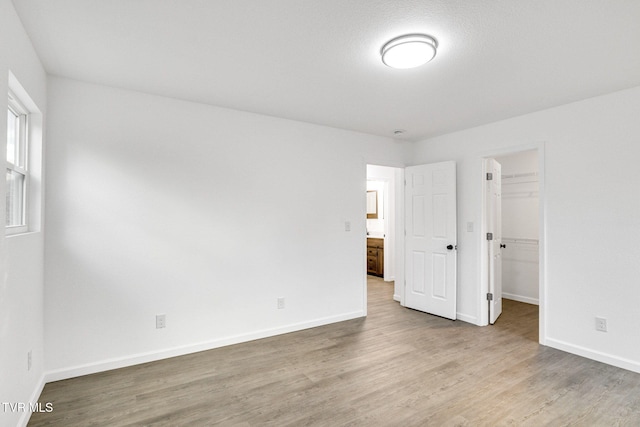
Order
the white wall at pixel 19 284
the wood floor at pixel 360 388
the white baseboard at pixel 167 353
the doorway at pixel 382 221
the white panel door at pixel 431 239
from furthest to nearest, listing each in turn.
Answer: the doorway at pixel 382 221
the white panel door at pixel 431 239
the white baseboard at pixel 167 353
the wood floor at pixel 360 388
the white wall at pixel 19 284

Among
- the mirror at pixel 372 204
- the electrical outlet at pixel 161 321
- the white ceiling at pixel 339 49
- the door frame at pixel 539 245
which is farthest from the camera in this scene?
the mirror at pixel 372 204

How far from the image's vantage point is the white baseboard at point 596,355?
9.12 ft

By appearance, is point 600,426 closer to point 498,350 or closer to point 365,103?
point 498,350

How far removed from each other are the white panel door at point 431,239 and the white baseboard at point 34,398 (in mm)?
4035

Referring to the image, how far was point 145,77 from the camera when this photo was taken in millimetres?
2629

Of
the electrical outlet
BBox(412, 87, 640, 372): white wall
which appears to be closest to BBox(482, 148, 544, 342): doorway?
BBox(412, 87, 640, 372): white wall

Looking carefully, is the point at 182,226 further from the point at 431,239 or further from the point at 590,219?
the point at 590,219

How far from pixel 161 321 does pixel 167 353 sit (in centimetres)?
31

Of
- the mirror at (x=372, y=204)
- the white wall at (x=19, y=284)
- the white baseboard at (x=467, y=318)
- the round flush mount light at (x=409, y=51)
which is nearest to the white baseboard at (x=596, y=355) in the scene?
the white baseboard at (x=467, y=318)

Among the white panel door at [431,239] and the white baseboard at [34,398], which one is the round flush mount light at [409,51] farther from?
the white baseboard at [34,398]

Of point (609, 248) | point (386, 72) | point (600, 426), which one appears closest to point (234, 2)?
point (386, 72)

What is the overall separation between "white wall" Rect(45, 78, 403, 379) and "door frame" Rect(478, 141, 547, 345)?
155 centimetres

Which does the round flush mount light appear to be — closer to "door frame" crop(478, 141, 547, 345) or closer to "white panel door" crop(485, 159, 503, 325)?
"door frame" crop(478, 141, 547, 345)

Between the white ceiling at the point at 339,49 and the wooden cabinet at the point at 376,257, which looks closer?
the white ceiling at the point at 339,49
